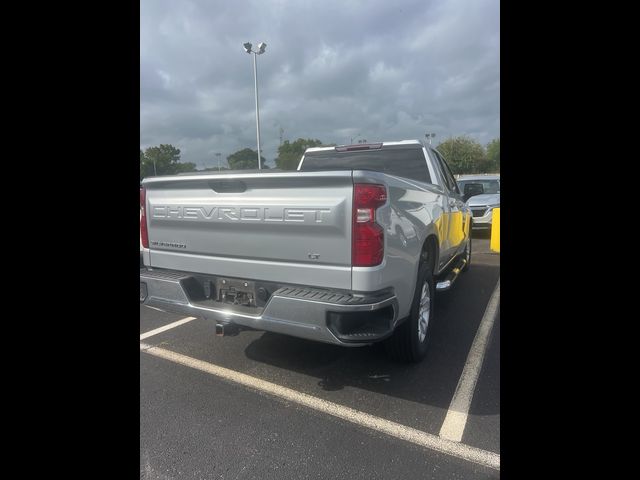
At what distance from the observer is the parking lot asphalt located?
7.22ft

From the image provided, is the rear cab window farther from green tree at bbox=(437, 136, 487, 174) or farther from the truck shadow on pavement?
green tree at bbox=(437, 136, 487, 174)

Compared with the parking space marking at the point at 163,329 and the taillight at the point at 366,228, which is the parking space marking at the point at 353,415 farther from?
the taillight at the point at 366,228

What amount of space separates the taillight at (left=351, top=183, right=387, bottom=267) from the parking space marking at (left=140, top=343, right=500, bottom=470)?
103 cm

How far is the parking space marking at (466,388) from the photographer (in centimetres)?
252

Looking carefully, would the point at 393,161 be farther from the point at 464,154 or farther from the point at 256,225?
the point at 464,154

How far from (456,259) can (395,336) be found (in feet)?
9.66

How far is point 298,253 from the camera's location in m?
2.69

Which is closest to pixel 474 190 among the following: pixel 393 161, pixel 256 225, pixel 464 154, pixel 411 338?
pixel 393 161

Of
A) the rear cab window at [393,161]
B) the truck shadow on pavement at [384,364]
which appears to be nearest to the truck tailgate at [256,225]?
the truck shadow on pavement at [384,364]

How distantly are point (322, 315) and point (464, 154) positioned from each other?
4870 centimetres
